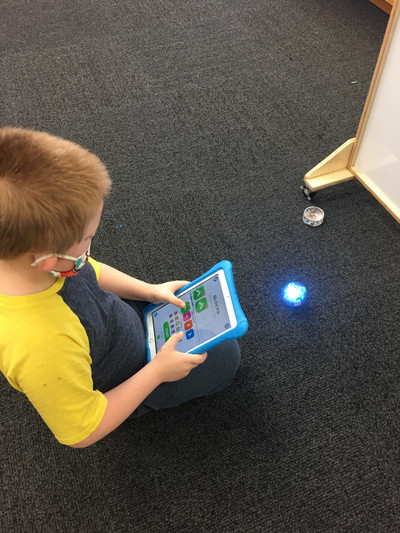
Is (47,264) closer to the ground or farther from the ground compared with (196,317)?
farther from the ground

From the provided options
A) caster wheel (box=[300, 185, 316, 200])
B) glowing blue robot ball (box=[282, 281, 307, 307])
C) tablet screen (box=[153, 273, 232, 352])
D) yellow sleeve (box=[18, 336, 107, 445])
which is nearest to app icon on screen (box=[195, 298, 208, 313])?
tablet screen (box=[153, 273, 232, 352])

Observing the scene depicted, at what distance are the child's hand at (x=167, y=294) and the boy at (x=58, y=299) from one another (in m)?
0.14

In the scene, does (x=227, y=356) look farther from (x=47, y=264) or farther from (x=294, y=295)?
(x=47, y=264)

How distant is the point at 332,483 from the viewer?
3.32ft

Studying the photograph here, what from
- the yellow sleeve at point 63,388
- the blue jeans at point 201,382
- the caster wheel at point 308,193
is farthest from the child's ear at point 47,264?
the caster wheel at point 308,193

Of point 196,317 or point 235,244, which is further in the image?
point 235,244

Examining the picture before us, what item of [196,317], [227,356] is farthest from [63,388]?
[227,356]

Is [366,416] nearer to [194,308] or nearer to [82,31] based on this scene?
[194,308]

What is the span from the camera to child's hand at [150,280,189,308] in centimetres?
94

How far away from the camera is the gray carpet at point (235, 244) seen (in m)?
1.01

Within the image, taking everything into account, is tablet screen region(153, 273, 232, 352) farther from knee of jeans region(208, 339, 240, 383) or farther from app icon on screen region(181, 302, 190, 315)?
knee of jeans region(208, 339, 240, 383)

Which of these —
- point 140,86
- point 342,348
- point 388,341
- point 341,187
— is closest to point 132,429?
point 342,348

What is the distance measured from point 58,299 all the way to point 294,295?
31.1 inches

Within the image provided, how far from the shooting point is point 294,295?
126 centimetres
